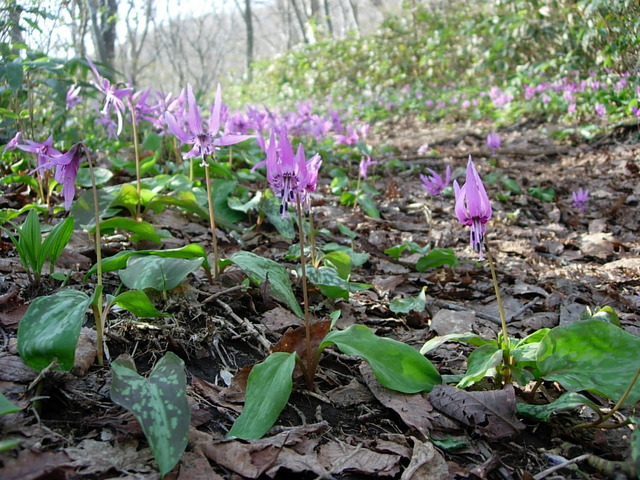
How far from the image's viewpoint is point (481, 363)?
4.48 feet

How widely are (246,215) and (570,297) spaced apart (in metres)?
1.79

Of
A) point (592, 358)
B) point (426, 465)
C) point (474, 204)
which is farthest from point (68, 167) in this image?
point (592, 358)

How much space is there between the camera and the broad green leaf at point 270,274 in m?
1.77

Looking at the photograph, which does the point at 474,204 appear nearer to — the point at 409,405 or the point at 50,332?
the point at 409,405

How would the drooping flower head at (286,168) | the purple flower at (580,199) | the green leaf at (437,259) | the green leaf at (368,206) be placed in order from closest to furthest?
1. the drooping flower head at (286,168)
2. the green leaf at (437,259)
3. the green leaf at (368,206)
4. the purple flower at (580,199)

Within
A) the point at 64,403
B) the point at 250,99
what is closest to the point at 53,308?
the point at 64,403

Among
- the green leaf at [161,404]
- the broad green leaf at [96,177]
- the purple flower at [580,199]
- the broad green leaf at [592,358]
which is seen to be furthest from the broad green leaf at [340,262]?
the purple flower at [580,199]

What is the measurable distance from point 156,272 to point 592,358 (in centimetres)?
128

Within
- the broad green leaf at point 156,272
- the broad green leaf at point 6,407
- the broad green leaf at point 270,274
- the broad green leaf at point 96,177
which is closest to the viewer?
the broad green leaf at point 6,407

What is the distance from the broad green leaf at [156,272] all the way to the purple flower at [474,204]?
859mm

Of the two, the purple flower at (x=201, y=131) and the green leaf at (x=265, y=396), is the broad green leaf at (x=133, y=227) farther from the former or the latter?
the green leaf at (x=265, y=396)

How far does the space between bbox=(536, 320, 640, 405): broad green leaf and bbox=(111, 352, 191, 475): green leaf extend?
89 cm

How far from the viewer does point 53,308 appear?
1243mm

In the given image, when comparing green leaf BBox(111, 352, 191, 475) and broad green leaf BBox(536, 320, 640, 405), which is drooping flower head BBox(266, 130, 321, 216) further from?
broad green leaf BBox(536, 320, 640, 405)
